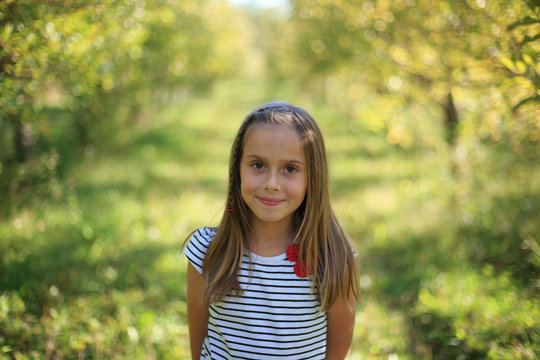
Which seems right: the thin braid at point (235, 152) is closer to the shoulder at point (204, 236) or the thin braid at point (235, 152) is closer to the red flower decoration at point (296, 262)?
the shoulder at point (204, 236)

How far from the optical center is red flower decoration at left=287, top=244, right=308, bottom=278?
71.3 inches

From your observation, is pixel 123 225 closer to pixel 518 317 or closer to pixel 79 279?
pixel 79 279

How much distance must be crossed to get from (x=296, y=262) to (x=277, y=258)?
0.08 m

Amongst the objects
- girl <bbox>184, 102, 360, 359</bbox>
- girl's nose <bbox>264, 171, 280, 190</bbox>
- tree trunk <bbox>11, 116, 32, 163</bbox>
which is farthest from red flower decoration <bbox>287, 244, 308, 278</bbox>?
tree trunk <bbox>11, 116, 32, 163</bbox>

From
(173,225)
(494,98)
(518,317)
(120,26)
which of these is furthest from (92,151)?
(518,317)

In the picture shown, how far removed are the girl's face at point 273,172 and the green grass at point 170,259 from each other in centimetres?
149

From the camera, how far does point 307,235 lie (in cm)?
188

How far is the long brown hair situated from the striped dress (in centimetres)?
5

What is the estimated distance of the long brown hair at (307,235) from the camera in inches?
71.1

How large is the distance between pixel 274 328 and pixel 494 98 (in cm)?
357

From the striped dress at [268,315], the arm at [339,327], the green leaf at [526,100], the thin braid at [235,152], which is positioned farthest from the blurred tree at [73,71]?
the green leaf at [526,100]

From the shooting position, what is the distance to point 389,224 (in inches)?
196

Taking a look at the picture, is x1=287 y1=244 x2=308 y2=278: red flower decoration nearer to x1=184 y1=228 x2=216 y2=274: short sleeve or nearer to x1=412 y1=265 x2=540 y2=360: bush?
x1=184 y1=228 x2=216 y2=274: short sleeve

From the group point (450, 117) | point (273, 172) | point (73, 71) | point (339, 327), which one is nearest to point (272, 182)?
point (273, 172)
